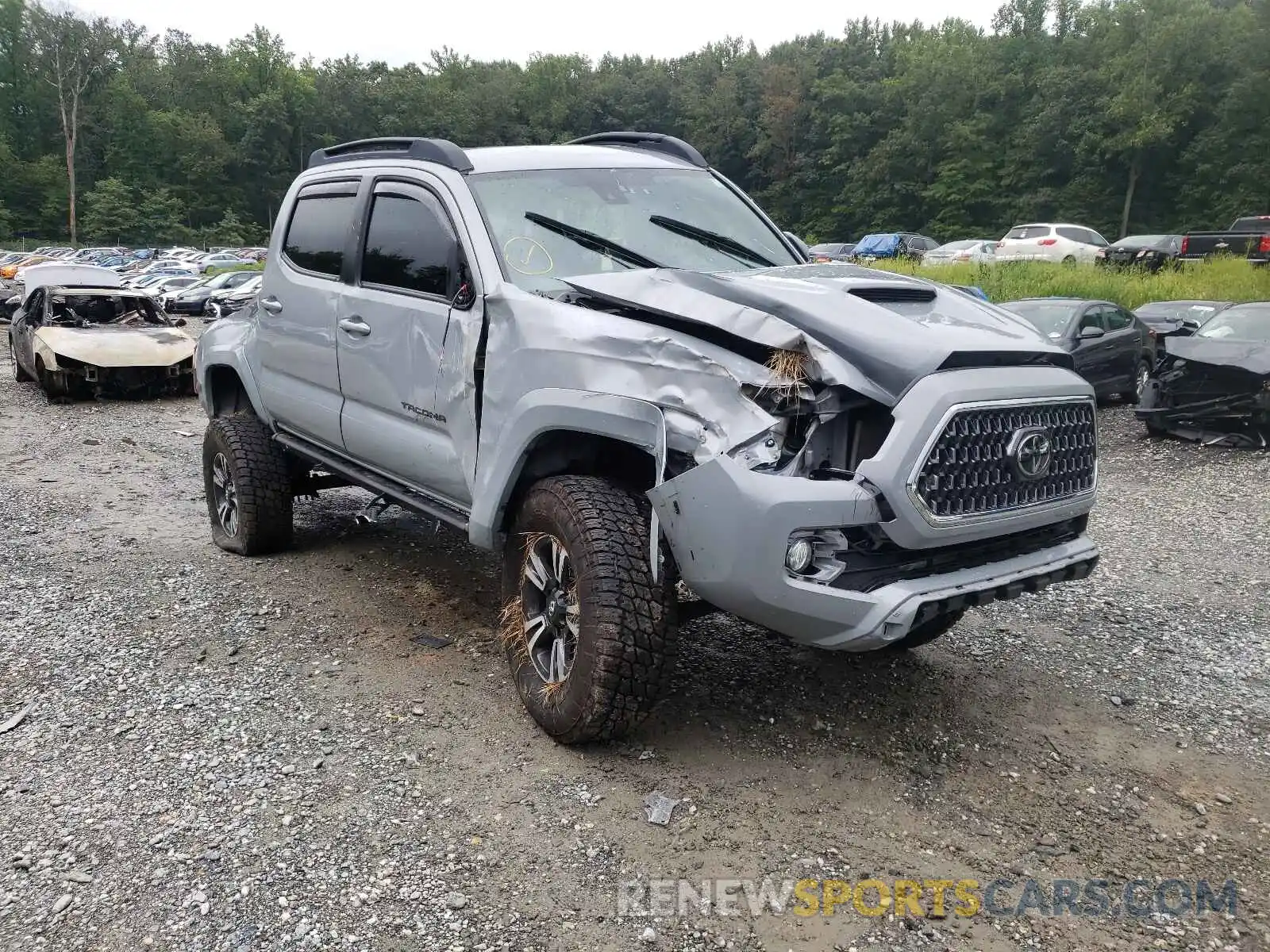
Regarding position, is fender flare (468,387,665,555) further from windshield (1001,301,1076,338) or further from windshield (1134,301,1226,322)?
windshield (1134,301,1226,322)

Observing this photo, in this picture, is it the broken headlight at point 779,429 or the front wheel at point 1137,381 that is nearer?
the broken headlight at point 779,429

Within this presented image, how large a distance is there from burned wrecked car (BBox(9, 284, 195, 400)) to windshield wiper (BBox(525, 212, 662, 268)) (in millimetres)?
10280

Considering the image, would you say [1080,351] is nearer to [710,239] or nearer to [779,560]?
[710,239]

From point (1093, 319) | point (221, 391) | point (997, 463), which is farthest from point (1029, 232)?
point (997, 463)

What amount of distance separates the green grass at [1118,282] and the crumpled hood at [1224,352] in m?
7.11

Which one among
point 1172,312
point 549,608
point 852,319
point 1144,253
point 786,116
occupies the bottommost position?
point 549,608

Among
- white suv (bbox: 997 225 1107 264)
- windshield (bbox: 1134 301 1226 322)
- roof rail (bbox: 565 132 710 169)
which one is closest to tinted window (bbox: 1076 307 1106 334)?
windshield (bbox: 1134 301 1226 322)

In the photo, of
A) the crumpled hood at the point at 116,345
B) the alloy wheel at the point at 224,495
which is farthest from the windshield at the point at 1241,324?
the crumpled hood at the point at 116,345

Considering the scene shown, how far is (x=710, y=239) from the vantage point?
4.27m

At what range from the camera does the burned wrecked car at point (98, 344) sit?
1223cm

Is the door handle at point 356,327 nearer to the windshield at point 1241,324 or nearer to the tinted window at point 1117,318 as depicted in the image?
the windshield at point 1241,324

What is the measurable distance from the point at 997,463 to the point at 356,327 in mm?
2883

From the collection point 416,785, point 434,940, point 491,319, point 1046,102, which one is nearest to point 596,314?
point 491,319

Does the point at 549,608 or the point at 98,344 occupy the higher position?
the point at 549,608
